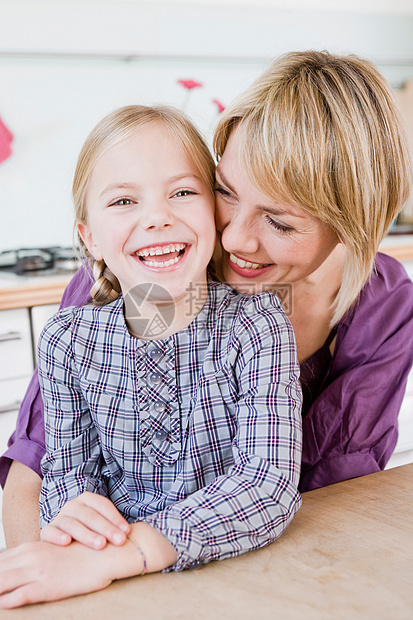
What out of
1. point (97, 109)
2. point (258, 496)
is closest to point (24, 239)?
point (97, 109)

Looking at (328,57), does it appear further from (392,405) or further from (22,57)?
(22,57)

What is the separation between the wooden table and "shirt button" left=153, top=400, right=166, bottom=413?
0.29 meters

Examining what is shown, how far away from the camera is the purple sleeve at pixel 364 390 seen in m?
1.08

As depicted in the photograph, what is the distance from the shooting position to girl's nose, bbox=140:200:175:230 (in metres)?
0.95

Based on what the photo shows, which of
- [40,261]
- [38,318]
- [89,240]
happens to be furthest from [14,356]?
[89,240]

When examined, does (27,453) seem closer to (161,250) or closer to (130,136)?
(161,250)

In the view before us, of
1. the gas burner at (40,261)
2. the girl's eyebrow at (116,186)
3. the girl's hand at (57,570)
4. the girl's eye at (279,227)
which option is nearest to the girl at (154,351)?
the girl's eyebrow at (116,186)

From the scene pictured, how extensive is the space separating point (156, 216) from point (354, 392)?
1.59ft

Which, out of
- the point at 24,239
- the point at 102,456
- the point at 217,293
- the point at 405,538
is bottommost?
the point at 24,239

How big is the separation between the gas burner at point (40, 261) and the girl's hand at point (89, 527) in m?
1.59

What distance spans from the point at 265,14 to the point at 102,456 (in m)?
2.55

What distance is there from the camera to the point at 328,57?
108 cm

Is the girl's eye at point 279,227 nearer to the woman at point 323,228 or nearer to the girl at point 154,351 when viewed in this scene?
the woman at point 323,228

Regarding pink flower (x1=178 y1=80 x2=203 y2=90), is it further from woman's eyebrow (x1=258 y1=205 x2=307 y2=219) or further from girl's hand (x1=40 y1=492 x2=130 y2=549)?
girl's hand (x1=40 y1=492 x2=130 y2=549)
